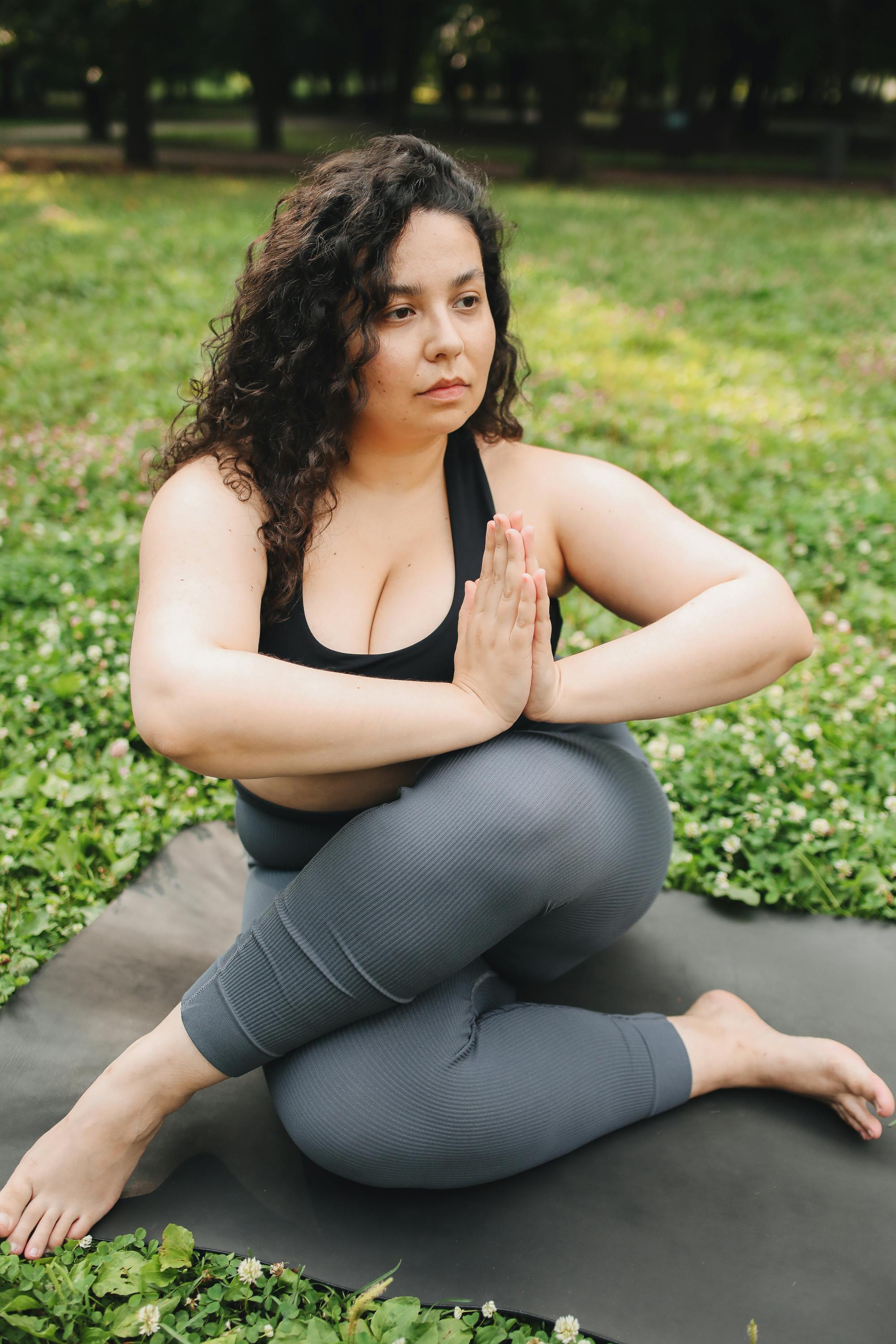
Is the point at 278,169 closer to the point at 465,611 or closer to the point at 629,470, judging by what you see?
the point at 629,470

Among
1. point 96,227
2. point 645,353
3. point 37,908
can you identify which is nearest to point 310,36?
point 96,227

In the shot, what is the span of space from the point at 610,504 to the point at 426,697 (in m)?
0.56

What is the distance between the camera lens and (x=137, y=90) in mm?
17109

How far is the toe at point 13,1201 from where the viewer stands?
173 cm

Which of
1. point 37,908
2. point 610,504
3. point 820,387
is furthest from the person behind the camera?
point 820,387

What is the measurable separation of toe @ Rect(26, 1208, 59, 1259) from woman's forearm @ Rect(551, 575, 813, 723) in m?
1.20

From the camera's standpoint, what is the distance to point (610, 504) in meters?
2.01

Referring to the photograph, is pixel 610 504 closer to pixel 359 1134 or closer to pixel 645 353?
pixel 359 1134

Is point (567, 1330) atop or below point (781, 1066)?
below

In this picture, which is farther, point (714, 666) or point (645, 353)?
point (645, 353)

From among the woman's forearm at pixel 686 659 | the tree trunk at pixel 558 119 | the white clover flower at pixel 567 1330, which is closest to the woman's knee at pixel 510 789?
the woman's forearm at pixel 686 659

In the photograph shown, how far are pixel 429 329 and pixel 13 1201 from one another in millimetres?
1638

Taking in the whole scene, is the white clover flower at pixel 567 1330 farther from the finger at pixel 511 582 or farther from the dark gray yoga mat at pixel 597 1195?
the finger at pixel 511 582

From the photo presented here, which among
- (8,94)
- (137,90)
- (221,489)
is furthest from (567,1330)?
(8,94)
